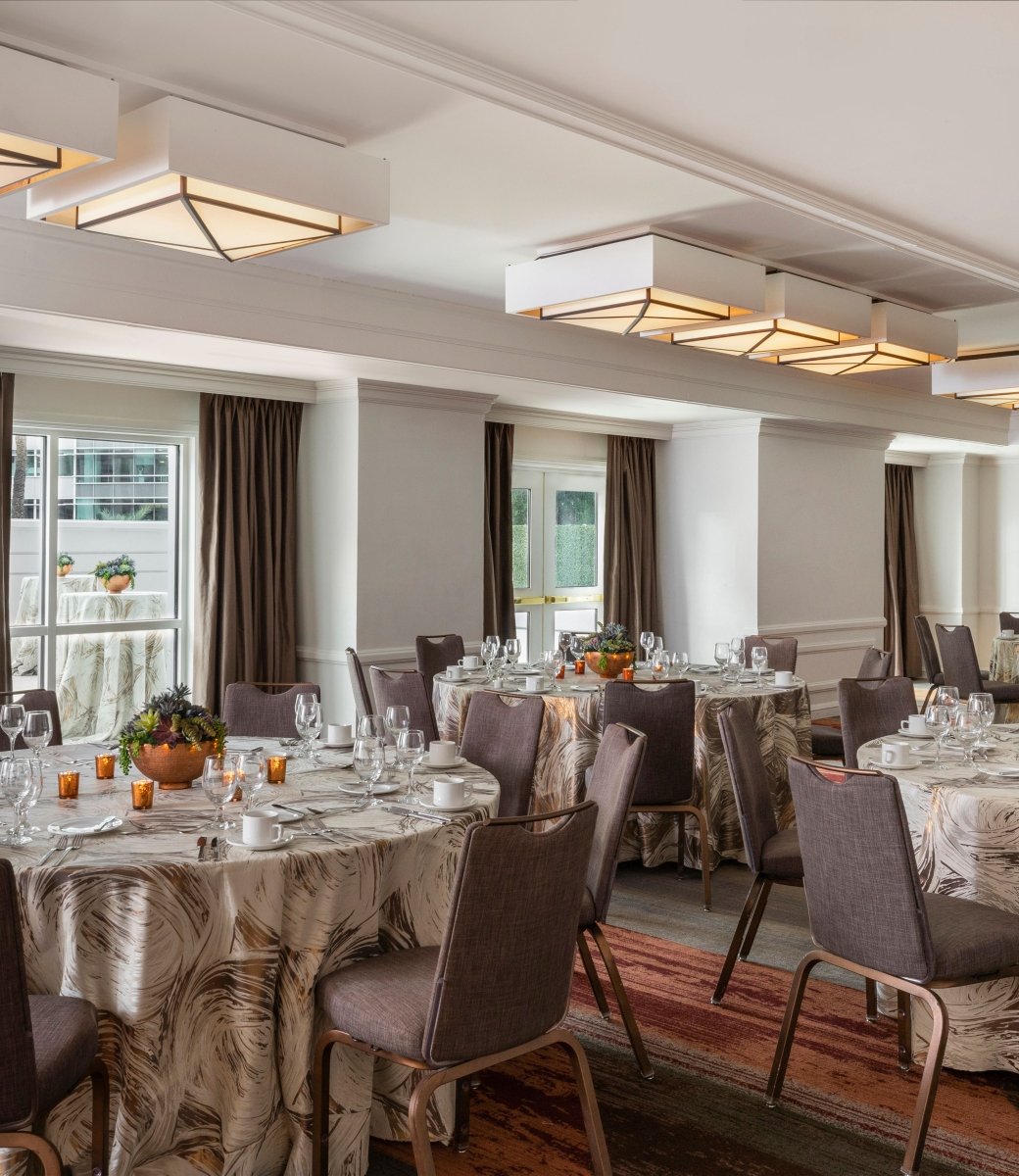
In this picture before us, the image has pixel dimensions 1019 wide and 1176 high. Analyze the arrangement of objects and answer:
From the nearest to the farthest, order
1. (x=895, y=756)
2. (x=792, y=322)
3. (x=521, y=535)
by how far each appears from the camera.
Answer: (x=895, y=756), (x=792, y=322), (x=521, y=535)

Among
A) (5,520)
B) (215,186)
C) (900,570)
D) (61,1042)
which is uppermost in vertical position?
(215,186)

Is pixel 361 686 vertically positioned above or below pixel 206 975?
above

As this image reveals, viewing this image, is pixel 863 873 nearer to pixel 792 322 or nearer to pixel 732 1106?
pixel 732 1106

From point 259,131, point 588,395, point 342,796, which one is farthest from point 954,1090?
point 588,395

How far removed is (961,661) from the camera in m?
8.33

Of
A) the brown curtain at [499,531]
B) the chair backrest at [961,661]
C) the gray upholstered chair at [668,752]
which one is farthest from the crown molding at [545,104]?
the brown curtain at [499,531]

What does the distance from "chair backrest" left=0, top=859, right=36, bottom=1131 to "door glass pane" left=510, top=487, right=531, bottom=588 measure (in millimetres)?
7580

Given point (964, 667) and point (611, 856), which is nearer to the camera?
point (611, 856)

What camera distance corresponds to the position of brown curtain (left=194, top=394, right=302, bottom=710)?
7.29m

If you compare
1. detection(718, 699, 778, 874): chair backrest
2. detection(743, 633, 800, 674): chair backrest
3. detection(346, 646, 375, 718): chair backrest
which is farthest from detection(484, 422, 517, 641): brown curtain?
detection(718, 699, 778, 874): chair backrest

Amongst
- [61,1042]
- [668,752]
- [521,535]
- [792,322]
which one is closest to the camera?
[61,1042]

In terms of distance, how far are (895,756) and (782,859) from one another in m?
0.54

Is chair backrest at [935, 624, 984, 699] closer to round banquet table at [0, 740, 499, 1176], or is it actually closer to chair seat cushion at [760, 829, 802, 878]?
chair seat cushion at [760, 829, 802, 878]

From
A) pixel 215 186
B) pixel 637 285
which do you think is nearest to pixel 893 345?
pixel 637 285
